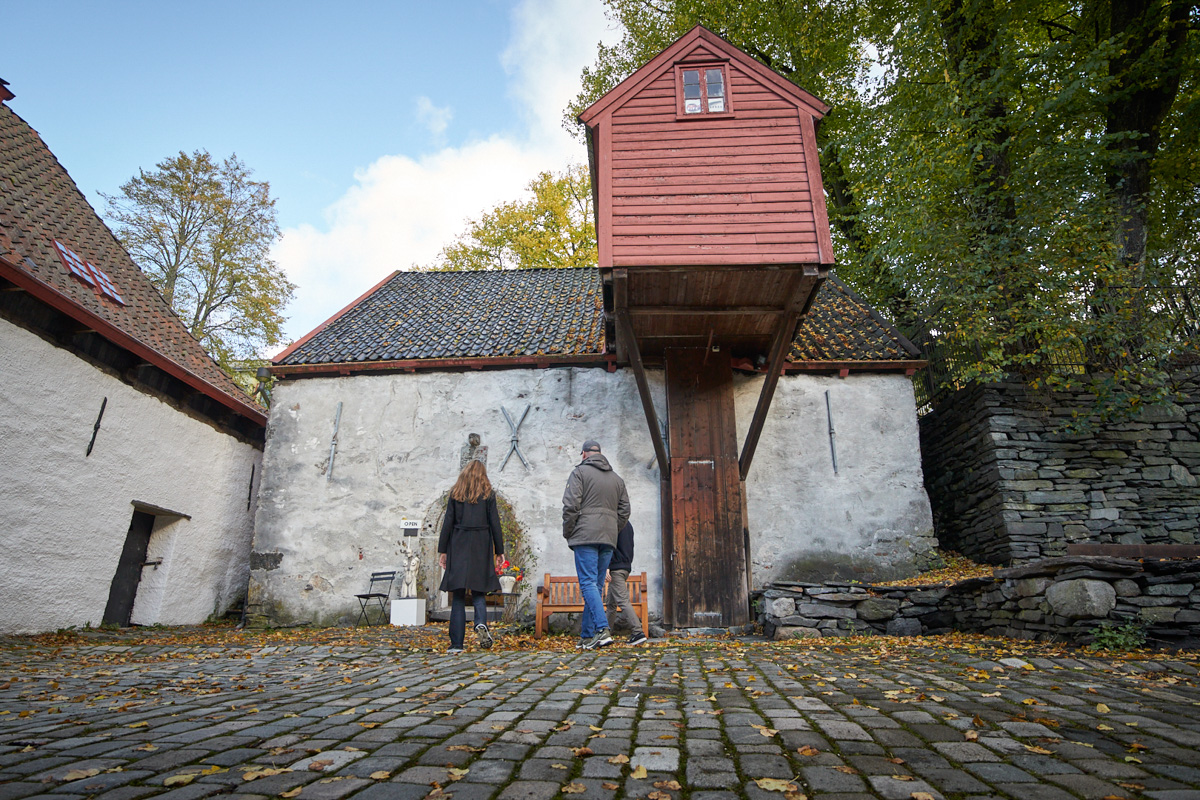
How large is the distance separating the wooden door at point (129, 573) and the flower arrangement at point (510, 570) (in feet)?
16.9

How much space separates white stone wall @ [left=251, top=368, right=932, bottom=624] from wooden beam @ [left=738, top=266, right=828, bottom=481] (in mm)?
734

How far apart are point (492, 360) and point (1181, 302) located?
971 centimetres

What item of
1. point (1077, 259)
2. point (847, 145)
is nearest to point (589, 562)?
point (1077, 259)

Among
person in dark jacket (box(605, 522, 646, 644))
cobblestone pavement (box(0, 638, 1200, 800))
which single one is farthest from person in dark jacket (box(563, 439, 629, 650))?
cobblestone pavement (box(0, 638, 1200, 800))

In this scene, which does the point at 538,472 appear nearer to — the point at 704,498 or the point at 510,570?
the point at 510,570

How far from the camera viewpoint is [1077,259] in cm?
916

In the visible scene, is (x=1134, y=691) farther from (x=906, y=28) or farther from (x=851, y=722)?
(x=906, y=28)

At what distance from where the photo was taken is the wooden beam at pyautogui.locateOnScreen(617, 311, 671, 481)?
27.6ft

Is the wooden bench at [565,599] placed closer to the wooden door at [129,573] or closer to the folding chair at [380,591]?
the folding chair at [380,591]

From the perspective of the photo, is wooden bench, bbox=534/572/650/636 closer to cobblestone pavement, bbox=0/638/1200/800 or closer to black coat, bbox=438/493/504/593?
black coat, bbox=438/493/504/593

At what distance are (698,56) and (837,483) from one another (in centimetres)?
628

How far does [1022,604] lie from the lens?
6309 millimetres

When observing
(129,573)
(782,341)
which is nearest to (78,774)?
(782,341)

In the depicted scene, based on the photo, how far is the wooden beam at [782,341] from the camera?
301 inches
